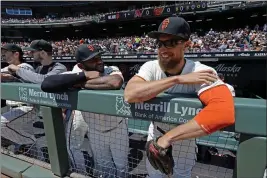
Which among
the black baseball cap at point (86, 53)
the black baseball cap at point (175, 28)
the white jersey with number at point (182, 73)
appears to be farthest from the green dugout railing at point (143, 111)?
the black baseball cap at point (86, 53)

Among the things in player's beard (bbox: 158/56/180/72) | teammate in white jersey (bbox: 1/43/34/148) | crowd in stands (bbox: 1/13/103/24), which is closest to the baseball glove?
player's beard (bbox: 158/56/180/72)

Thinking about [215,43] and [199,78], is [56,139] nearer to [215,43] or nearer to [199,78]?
[199,78]

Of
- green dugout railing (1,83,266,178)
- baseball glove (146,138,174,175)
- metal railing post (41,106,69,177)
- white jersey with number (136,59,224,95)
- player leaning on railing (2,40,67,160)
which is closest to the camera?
green dugout railing (1,83,266,178)

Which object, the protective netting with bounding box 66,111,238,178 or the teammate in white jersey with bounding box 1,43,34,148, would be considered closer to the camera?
the protective netting with bounding box 66,111,238,178

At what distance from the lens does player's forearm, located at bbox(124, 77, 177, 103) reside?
1451 millimetres

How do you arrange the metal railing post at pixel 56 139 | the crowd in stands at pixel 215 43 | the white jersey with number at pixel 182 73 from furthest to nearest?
the crowd in stands at pixel 215 43 < the metal railing post at pixel 56 139 < the white jersey with number at pixel 182 73

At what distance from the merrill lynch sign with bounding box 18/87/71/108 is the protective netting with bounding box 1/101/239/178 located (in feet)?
1.27

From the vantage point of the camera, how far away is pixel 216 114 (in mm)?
1256

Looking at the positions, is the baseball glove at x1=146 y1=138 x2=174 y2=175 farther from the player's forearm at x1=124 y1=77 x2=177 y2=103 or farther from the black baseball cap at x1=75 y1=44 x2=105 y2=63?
the black baseball cap at x1=75 y1=44 x2=105 y2=63

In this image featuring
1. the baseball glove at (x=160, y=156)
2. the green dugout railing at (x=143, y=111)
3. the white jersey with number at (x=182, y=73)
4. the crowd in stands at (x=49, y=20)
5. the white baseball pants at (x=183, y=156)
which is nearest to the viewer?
the green dugout railing at (x=143, y=111)

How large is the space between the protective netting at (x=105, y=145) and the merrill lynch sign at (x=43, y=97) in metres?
0.39

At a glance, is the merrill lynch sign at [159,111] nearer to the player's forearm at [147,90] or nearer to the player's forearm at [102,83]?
the player's forearm at [147,90]

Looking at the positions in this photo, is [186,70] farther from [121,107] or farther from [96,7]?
[96,7]

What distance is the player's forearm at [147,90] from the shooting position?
1451 millimetres
